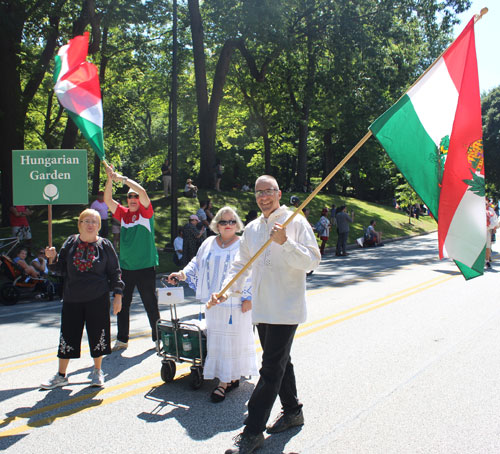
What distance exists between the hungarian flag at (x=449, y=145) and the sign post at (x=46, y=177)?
3924 mm

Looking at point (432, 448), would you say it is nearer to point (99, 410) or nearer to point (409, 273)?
point (99, 410)

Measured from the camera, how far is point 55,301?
12.5 meters

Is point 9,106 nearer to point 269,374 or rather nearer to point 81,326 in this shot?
point 81,326

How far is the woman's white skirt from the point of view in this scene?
5496mm

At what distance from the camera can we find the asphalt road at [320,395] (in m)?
4.40

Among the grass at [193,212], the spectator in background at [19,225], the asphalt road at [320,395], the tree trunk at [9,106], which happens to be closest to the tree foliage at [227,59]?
the tree trunk at [9,106]

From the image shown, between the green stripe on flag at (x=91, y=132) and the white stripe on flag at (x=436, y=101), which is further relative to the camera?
the green stripe on flag at (x=91, y=132)

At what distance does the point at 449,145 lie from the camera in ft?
15.3

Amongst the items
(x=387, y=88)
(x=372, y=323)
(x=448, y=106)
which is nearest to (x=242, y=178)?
(x=387, y=88)

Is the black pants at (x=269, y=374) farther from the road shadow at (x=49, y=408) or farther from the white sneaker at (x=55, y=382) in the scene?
the white sneaker at (x=55, y=382)

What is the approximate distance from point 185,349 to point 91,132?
2.56 metres

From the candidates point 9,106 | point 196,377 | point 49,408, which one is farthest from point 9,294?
point 9,106

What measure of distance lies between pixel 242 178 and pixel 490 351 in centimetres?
5387

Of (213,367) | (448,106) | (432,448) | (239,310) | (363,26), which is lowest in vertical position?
(432,448)
